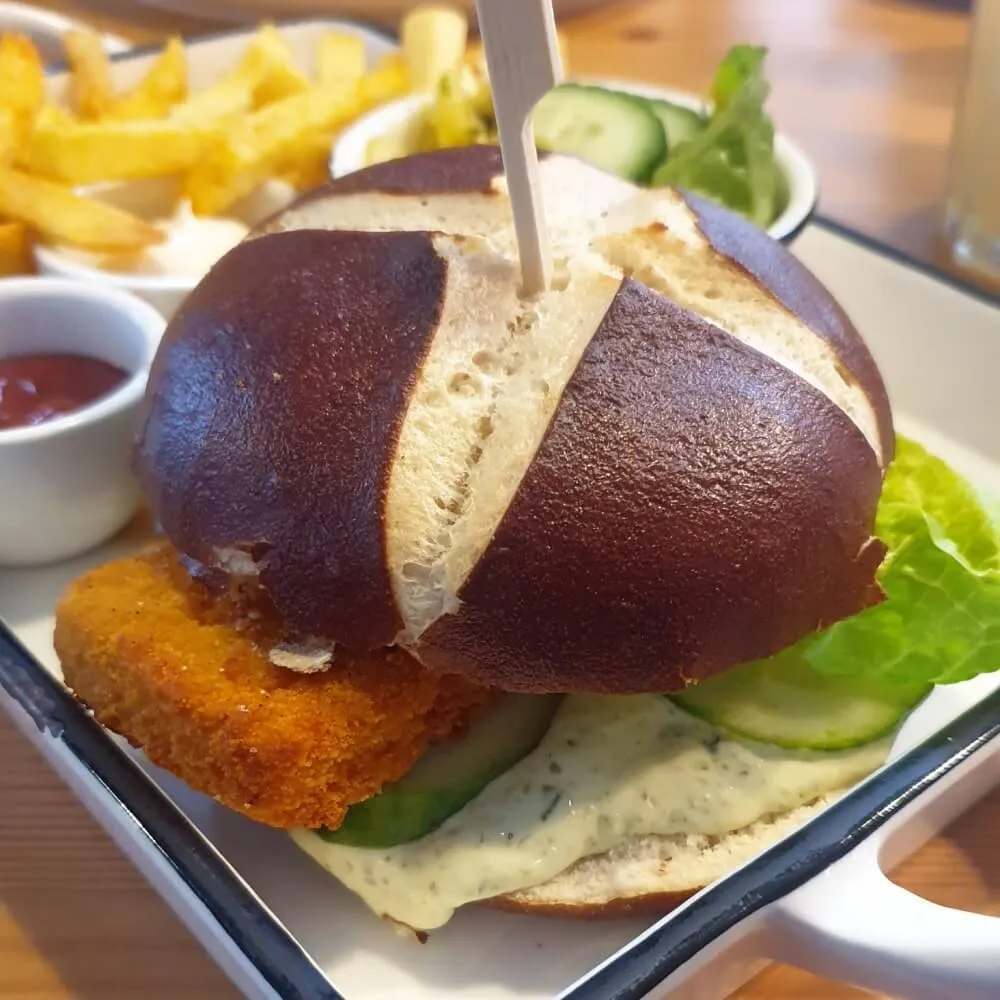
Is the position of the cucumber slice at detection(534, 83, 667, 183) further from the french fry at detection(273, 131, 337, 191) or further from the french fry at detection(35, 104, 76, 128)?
the french fry at detection(35, 104, 76, 128)

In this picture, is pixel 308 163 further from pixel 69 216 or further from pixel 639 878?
pixel 639 878

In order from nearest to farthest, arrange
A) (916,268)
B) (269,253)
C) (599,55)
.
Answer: (269,253)
(916,268)
(599,55)

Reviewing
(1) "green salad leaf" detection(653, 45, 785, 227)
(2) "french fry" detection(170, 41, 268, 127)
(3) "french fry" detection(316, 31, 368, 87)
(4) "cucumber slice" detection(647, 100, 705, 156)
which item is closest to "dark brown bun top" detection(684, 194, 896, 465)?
(1) "green salad leaf" detection(653, 45, 785, 227)

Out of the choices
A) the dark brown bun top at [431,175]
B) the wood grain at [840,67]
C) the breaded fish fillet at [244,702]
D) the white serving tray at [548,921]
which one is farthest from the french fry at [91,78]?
the breaded fish fillet at [244,702]

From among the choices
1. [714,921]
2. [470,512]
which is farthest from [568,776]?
[470,512]

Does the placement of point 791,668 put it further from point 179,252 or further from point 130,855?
point 179,252

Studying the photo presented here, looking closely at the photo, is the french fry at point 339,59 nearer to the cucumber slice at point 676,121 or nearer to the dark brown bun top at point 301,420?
the cucumber slice at point 676,121
